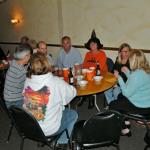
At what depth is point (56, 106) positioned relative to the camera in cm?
257

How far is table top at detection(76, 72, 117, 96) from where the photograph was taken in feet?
9.85

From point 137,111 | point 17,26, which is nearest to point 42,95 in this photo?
point 137,111

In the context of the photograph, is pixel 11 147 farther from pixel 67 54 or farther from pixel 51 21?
pixel 51 21

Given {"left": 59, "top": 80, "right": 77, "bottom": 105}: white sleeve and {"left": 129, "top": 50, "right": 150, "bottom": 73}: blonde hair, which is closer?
{"left": 59, "top": 80, "right": 77, "bottom": 105}: white sleeve

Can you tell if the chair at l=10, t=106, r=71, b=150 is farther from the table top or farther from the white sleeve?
the table top

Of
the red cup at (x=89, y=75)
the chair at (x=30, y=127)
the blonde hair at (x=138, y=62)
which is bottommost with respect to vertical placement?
the chair at (x=30, y=127)

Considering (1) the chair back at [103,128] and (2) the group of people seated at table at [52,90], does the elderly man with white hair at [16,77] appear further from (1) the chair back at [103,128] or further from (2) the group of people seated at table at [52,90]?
(1) the chair back at [103,128]

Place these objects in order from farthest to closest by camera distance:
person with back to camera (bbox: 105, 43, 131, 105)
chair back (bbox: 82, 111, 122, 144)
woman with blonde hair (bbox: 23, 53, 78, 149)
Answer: person with back to camera (bbox: 105, 43, 131, 105) < woman with blonde hair (bbox: 23, 53, 78, 149) < chair back (bbox: 82, 111, 122, 144)

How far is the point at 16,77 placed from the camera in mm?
3174

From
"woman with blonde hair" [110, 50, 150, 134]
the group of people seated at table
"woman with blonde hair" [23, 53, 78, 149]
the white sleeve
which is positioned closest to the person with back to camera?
the group of people seated at table

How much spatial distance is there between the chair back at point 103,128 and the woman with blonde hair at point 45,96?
0.37 meters

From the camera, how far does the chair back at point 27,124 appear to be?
A: 2.41 meters

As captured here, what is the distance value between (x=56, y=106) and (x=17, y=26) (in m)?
6.39

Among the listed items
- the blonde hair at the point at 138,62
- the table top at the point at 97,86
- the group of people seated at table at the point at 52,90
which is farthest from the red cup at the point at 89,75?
the blonde hair at the point at 138,62
